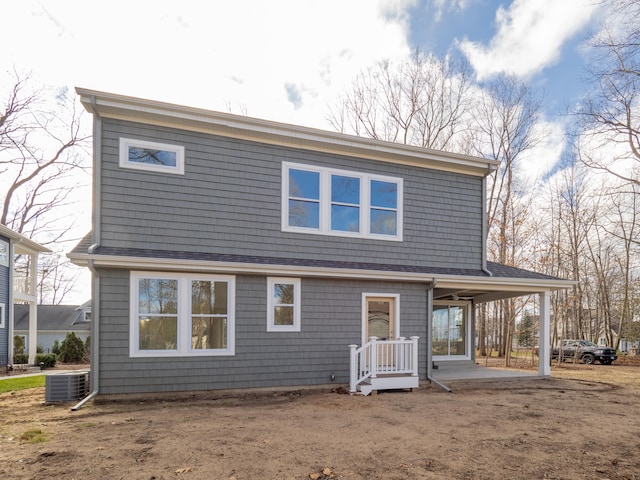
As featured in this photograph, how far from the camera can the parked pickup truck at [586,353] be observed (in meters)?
18.2

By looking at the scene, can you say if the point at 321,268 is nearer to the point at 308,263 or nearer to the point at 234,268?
the point at 308,263

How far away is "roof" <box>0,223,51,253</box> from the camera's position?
590 inches

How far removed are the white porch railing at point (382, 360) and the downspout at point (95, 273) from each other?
473cm

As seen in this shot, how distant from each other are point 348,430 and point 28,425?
4.50m

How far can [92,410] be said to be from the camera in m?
6.52

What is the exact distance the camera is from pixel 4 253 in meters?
15.5

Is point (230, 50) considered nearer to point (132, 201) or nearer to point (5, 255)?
point (132, 201)

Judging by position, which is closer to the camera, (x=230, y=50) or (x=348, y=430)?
(x=348, y=430)

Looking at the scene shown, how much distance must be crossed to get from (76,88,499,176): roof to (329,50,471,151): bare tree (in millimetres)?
11549

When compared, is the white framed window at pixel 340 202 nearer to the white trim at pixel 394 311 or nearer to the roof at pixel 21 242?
the white trim at pixel 394 311

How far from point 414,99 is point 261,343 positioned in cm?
1721

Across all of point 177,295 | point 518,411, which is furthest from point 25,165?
point 518,411

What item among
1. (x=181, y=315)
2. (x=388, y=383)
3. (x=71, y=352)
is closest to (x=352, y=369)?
(x=388, y=383)

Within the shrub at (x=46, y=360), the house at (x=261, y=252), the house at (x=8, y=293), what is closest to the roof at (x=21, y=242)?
the house at (x=8, y=293)
